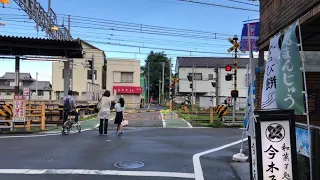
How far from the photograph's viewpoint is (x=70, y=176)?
633 centimetres

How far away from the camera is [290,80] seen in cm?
480

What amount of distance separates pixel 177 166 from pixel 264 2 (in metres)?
4.73

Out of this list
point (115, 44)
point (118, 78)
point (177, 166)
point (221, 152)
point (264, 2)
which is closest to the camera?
point (177, 166)

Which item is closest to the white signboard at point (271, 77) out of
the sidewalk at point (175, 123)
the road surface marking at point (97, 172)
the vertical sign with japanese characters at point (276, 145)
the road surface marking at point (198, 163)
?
the vertical sign with japanese characters at point (276, 145)

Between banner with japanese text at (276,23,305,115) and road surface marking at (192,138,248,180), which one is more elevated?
banner with japanese text at (276,23,305,115)

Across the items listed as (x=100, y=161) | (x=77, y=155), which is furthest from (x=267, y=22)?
(x=77, y=155)

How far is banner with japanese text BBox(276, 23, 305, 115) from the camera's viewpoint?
4762 millimetres

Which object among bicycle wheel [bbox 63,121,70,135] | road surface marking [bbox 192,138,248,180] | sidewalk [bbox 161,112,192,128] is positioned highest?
bicycle wheel [bbox 63,121,70,135]

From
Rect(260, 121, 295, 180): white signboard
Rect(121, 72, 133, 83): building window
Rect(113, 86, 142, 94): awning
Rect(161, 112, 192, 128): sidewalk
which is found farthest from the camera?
Rect(121, 72, 133, 83): building window

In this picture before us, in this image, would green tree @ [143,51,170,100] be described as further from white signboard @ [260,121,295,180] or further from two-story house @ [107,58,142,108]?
white signboard @ [260,121,295,180]

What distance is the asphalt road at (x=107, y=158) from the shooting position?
6531 mm

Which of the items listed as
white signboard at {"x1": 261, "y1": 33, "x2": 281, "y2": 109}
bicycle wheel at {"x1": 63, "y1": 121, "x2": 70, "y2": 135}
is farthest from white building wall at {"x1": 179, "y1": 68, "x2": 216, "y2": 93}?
white signboard at {"x1": 261, "y1": 33, "x2": 281, "y2": 109}

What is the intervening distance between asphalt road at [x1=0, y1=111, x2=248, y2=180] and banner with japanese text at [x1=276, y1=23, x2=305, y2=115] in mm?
2399

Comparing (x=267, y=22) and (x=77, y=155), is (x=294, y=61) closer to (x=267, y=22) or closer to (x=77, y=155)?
(x=267, y=22)
